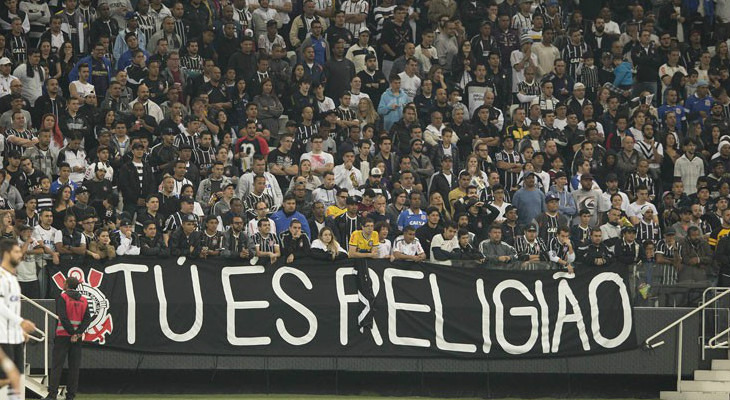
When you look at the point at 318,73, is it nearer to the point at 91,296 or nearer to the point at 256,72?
the point at 256,72

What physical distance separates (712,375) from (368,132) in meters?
7.75

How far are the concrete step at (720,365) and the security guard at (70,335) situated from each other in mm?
9103


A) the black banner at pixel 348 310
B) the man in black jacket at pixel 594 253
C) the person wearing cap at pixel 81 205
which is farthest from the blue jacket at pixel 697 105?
the person wearing cap at pixel 81 205

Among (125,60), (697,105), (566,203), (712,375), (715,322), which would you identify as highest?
(125,60)

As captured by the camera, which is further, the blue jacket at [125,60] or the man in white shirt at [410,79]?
the man in white shirt at [410,79]

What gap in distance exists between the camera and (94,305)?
18219 millimetres

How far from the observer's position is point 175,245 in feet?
61.4

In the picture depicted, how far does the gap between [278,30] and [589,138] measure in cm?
679

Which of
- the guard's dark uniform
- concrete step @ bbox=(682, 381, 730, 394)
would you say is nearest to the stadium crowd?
the guard's dark uniform

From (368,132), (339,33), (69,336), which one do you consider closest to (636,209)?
(368,132)

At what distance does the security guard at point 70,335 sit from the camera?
17.0 metres

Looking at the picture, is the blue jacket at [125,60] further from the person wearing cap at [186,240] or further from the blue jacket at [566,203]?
the blue jacket at [566,203]

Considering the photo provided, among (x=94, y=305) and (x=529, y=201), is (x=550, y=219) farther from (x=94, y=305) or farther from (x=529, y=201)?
(x=94, y=305)

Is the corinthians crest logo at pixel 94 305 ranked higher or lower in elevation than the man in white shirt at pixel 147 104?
lower
